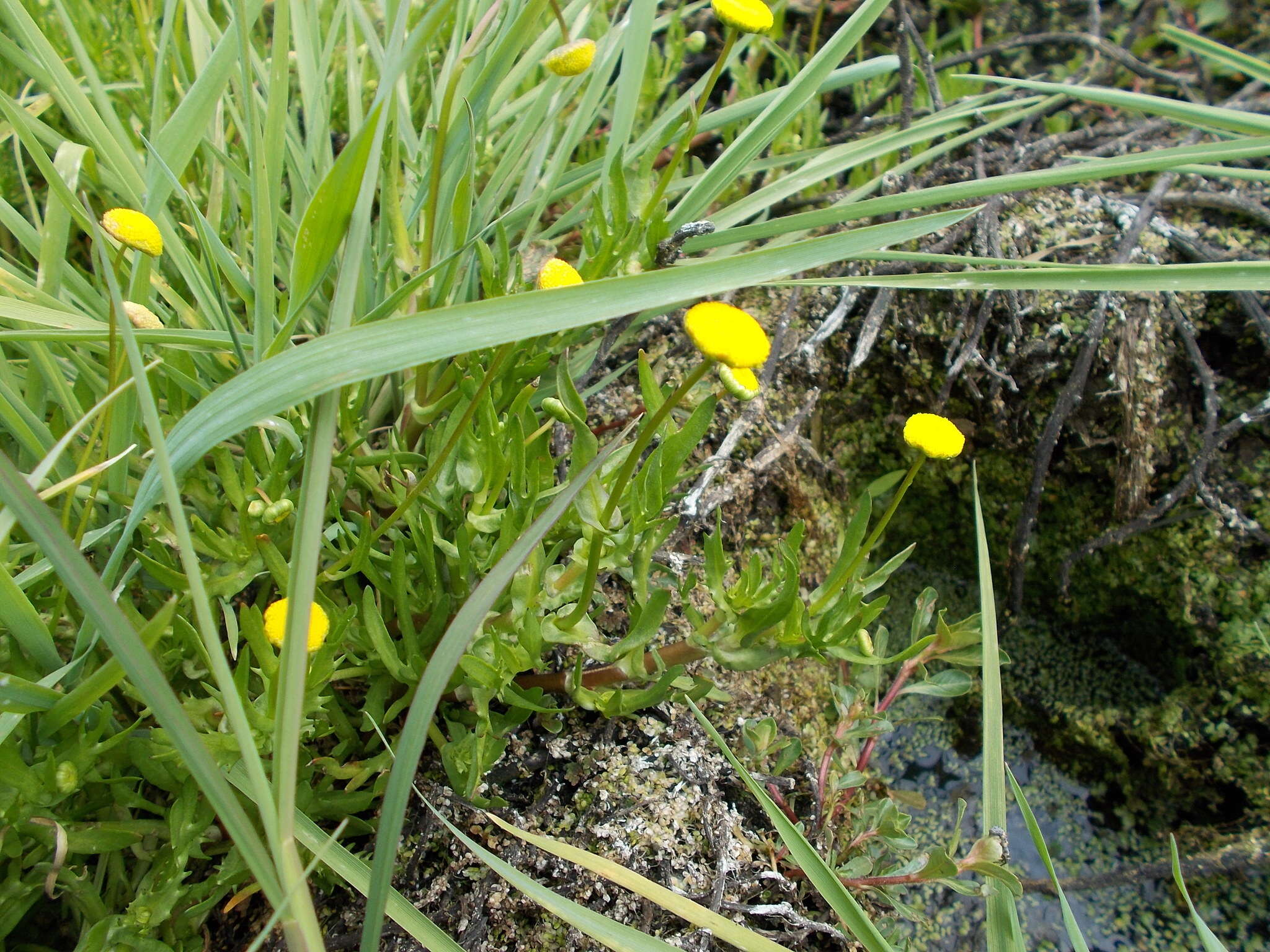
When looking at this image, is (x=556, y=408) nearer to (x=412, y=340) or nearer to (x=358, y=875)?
(x=412, y=340)

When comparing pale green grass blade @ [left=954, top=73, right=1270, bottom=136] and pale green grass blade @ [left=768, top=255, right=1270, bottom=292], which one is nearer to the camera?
pale green grass blade @ [left=768, top=255, right=1270, bottom=292]

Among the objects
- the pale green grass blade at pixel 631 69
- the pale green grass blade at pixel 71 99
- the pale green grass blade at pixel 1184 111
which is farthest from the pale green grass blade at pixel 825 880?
the pale green grass blade at pixel 1184 111

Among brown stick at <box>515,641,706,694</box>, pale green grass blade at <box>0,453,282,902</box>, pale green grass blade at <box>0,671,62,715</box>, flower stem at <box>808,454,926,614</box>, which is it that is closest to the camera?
pale green grass blade at <box>0,453,282,902</box>

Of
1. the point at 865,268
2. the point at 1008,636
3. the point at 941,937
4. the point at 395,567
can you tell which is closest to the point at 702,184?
the point at 865,268

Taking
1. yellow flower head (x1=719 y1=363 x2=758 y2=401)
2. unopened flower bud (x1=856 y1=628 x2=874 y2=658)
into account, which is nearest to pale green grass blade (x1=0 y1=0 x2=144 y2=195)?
yellow flower head (x1=719 y1=363 x2=758 y2=401)

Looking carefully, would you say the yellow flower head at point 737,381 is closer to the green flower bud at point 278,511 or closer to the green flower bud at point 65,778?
the green flower bud at point 278,511

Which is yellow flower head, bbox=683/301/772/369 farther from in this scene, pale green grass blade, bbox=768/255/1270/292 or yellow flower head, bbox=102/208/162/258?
yellow flower head, bbox=102/208/162/258

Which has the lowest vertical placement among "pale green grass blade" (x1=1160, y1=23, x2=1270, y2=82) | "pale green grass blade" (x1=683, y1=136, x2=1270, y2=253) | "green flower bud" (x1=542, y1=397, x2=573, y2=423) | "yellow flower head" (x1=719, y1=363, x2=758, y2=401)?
"green flower bud" (x1=542, y1=397, x2=573, y2=423)
